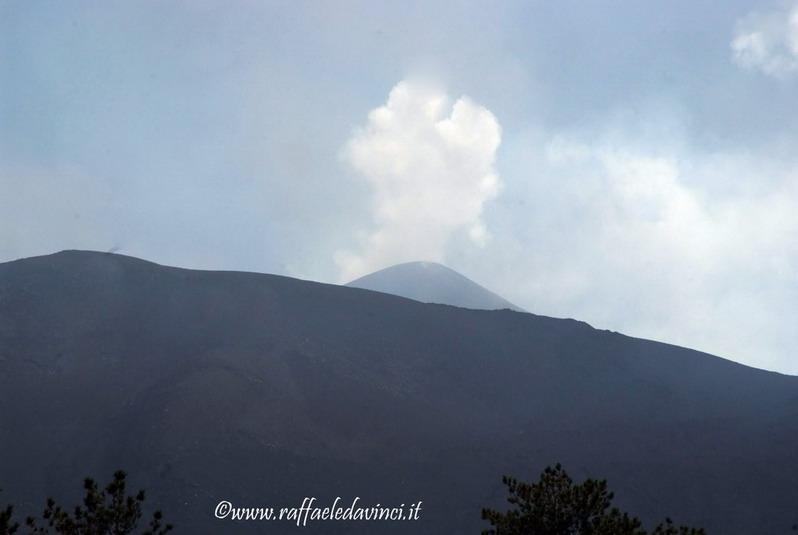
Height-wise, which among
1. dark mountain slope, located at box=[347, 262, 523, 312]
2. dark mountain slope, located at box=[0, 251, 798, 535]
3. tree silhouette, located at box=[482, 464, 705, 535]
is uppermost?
dark mountain slope, located at box=[347, 262, 523, 312]

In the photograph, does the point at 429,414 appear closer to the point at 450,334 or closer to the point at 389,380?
the point at 389,380

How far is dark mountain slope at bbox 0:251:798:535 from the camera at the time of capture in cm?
4328

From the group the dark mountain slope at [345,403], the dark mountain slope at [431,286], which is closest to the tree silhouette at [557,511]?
the dark mountain slope at [345,403]

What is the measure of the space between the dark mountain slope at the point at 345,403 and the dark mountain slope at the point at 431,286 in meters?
59.4

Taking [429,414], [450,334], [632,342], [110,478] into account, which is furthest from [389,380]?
[632,342]

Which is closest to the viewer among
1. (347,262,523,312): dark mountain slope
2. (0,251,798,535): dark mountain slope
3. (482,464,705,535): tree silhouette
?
(482,464,705,535): tree silhouette

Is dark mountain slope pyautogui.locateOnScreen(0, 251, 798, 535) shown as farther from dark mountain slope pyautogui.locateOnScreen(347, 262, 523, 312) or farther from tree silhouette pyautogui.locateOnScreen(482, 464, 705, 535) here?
dark mountain slope pyautogui.locateOnScreen(347, 262, 523, 312)

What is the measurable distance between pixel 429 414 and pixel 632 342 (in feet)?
109

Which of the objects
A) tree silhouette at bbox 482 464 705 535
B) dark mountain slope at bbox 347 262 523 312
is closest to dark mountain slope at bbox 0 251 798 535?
tree silhouette at bbox 482 464 705 535

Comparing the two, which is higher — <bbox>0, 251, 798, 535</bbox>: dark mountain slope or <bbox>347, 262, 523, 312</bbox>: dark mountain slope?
<bbox>347, 262, 523, 312</bbox>: dark mountain slope

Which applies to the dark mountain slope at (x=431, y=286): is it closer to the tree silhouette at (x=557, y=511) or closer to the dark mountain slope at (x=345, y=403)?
the dark mountain slope at (x=345, y=403)

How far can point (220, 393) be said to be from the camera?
51.9 m

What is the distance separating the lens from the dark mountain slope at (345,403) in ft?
142

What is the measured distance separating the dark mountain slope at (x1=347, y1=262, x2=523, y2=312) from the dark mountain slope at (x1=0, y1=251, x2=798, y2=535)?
5935 cm
